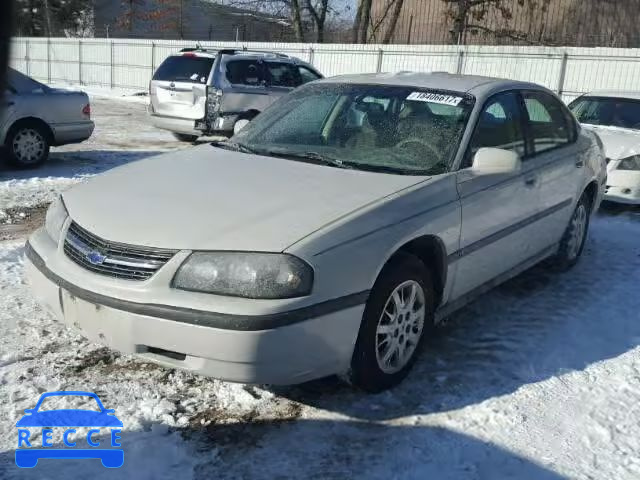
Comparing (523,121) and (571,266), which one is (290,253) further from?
(571,266)

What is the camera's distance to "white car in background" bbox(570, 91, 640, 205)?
757 cm

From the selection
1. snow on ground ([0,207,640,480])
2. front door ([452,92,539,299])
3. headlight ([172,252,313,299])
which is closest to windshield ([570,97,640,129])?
front door ([452,92,539,299])

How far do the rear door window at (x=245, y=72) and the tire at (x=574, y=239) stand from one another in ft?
24.8

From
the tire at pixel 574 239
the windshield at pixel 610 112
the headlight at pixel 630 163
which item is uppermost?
the windshield at pixel 610 112

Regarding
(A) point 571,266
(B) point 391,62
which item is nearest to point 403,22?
(B) point 391,62

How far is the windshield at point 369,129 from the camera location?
3.89m

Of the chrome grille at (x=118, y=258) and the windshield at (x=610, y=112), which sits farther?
the windshield at (x=610, y=112)

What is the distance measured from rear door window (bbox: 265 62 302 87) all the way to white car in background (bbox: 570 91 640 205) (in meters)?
5.49

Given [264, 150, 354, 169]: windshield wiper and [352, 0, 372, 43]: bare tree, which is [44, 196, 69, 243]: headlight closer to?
[264, 150, 354, 169]: windshield wiper

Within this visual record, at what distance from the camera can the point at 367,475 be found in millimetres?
2775

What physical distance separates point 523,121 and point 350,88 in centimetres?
124

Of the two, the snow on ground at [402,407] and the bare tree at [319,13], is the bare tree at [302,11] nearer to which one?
the bare tree at [319,13]

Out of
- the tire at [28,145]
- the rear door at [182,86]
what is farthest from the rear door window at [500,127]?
the rear door at [182,86]

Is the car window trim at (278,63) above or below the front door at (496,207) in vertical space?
above
